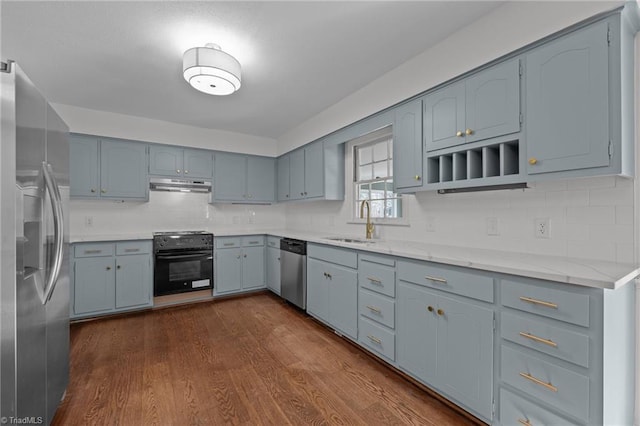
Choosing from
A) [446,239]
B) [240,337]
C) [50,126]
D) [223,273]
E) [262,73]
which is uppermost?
[262,73]

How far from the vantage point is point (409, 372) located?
208 cm

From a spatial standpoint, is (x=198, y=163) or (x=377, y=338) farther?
(x=198, y=163)

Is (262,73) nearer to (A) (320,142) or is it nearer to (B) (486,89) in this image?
(A) (320,142)

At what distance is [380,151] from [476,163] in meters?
1.36

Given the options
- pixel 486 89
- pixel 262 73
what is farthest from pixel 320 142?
pixel 486 89

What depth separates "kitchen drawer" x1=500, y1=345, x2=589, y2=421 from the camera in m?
1.25

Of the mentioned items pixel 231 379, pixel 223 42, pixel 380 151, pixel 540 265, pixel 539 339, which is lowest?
pixel 231 379

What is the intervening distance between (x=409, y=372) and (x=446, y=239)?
1.10 metres

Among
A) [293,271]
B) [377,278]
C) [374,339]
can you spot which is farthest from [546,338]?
[293,271]

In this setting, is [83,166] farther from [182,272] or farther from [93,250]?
[182,272]

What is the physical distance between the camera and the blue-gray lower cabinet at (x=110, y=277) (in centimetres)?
328

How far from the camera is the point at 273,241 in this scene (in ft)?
14.0

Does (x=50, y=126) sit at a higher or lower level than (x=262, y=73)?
lower

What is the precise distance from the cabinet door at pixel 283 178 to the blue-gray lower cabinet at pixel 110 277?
204cm
